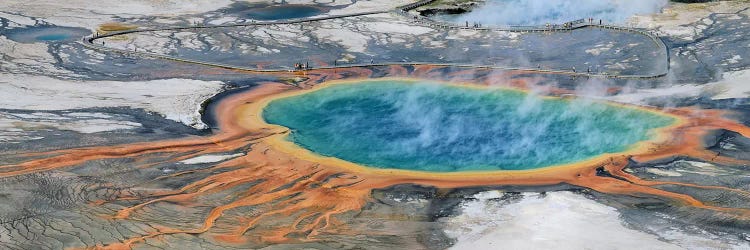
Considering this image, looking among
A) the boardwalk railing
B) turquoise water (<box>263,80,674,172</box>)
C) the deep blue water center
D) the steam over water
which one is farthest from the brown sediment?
the deep blue water center

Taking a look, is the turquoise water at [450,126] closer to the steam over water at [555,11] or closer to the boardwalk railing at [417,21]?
the boardwalk railing at [417,21]

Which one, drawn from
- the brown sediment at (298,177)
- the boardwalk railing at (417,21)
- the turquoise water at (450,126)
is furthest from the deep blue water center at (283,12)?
the brown sediment at (298,177)

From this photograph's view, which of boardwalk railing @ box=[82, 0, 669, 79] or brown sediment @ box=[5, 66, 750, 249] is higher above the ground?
boardwalk railing @ box=[82, 0, 669, 79]

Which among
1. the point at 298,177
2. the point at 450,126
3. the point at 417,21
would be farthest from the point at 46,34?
the point at 450,126

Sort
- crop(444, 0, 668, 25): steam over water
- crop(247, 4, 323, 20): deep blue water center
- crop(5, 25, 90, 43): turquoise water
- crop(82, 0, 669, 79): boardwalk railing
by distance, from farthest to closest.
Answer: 1. crop(247, 4, 323, 20): deep blue water center
2. crop(444, 0, 668, 25): steam over water
3. crop(5, 25, 90, 43): turquoise water
4. crop(82, 0, 669, 79): boardwalk railing

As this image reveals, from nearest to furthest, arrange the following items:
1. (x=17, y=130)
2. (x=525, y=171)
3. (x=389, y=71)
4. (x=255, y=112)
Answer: (x=525, y=171) → (x=17, y=130) → (x=255, y=112) → (x=389, y=71)

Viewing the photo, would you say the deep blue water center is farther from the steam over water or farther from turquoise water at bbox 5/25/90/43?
turquoise water at bbox 5/25/90/43

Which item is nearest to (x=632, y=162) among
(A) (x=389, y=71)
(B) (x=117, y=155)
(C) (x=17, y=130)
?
(A) (x=389, y=71)

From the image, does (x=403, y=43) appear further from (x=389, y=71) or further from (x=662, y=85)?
(x=662, y=85)
